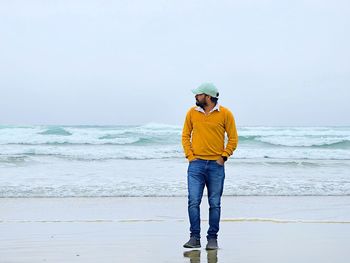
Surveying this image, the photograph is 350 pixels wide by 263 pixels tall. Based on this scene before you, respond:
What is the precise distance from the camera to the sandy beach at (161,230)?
5.86 meters

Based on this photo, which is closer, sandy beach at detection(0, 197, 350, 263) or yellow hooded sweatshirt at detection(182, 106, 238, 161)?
sandy beach at detection(0, 197, 350, 263)

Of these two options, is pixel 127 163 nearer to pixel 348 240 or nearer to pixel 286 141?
pixel 348 240

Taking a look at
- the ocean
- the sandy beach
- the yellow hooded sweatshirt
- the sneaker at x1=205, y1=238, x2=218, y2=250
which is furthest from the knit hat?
the ocean

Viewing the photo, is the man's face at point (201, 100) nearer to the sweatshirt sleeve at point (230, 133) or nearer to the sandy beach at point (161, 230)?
the sweatshirt sleeve at point (230, 133)

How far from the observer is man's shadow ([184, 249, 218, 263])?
5.65 metres

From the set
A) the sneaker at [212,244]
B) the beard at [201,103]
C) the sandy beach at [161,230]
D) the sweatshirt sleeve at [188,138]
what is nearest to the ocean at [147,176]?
the sandy beach at [161,230]

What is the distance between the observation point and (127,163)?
19188 mm

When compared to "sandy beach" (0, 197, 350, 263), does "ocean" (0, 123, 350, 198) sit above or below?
below

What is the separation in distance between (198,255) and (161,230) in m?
1.64

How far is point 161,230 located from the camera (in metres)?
7.48

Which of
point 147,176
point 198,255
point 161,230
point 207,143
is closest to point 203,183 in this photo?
point 207,143

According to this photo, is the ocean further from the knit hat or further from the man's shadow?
the knit hat

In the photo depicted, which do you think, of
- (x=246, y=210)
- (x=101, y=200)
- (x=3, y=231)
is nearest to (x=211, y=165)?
(x=3, y=231)

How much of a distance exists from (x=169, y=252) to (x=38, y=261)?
1277 millimetres
